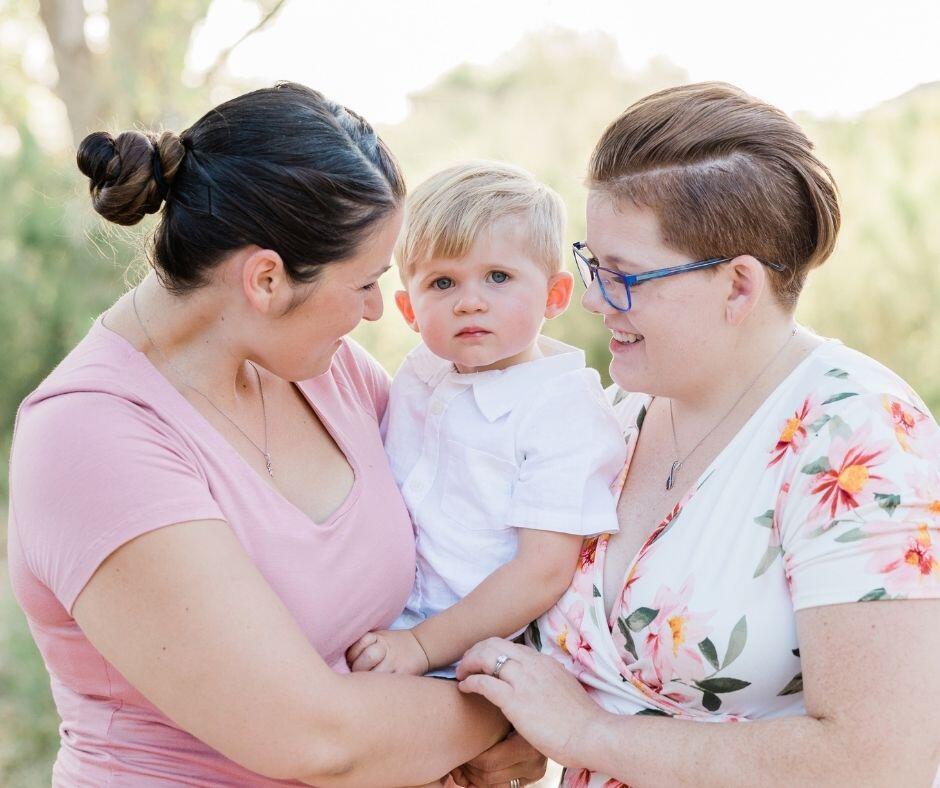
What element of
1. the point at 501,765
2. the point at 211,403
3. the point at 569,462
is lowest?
the point at 501,765

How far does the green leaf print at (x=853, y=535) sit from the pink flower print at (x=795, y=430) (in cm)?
20

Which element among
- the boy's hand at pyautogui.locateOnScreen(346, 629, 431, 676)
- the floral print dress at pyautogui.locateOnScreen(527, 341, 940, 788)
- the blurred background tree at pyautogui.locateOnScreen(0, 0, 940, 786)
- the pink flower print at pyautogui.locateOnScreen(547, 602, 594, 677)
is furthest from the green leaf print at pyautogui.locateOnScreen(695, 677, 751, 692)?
the blurred background tree at pyautogui.locateOnScreen(0, 0, 940, 786)

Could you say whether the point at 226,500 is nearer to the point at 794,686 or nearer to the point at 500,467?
the point at 500,467

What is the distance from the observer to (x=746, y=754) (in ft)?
5.96

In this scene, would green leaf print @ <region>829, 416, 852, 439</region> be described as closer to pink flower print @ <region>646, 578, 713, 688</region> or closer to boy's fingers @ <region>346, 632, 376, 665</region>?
pink flower print @ <region>646, 578, 713, 688</region>

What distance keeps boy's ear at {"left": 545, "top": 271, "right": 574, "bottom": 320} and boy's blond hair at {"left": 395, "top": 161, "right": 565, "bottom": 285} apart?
0.07 ft

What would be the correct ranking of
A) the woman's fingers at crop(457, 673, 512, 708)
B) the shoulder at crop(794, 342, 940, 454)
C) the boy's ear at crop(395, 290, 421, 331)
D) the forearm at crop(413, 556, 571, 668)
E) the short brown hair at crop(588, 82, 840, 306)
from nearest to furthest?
1. the shoulder at crop(794, 342, 940, 454)
2. the short brown hair at crop(588, 82, 840, 306)
3. the woman's fingers at crop(457, 673, 512, 708)
4. the forearm at crop(413, 556, 571, 668)
5. the boy's ear at crop(395, 290, 421, 331)

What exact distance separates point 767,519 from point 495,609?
2.14 ft

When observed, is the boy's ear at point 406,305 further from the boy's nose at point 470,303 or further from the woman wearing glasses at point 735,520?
the woman wearing glasses at point 735,520

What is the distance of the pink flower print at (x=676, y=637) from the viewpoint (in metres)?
1.89

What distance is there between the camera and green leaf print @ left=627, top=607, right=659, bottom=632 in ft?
6.50

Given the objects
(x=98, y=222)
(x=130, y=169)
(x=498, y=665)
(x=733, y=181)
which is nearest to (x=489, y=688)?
(x=498, y=665)

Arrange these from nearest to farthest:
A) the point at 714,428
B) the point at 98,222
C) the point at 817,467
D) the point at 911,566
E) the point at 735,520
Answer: the point at 911,566 < the point at 817,467 < the point at 735,520 < the point at 714,428 < the point at 98,222

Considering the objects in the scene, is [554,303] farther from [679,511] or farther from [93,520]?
[93,520]
